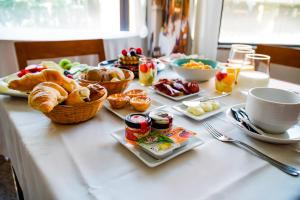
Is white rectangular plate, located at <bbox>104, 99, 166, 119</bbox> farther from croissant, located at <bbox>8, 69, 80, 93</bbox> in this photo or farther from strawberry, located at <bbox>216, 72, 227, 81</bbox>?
strawberry, located at <bbox>216, 72, 227, 81</bbox>

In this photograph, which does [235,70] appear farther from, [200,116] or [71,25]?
[71,25]

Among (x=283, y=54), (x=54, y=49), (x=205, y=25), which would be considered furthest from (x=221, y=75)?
(x=205, y=25)

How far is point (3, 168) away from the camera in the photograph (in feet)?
4.91

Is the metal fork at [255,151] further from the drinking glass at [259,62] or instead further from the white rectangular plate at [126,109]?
the drinking glass at [259,62]

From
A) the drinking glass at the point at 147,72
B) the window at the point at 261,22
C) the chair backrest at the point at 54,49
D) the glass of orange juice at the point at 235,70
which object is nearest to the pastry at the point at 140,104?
the drinking glass at the point at 147,72

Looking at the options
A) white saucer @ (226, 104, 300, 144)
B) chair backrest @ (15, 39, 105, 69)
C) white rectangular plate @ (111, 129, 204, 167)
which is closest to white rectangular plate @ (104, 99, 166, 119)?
white rectangular plate @ (111, 129, 204, 167)

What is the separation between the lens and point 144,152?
1.68ft

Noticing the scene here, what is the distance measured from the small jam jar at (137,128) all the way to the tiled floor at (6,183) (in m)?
1.09

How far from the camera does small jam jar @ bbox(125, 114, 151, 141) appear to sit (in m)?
0.52

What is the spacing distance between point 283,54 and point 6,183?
5.87 feet

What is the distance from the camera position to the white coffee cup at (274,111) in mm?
530

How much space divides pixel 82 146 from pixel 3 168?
1.29 metres

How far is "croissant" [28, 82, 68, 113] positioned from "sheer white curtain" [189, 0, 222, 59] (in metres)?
1.59

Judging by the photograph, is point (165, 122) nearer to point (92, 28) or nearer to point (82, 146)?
point (82, 146)
